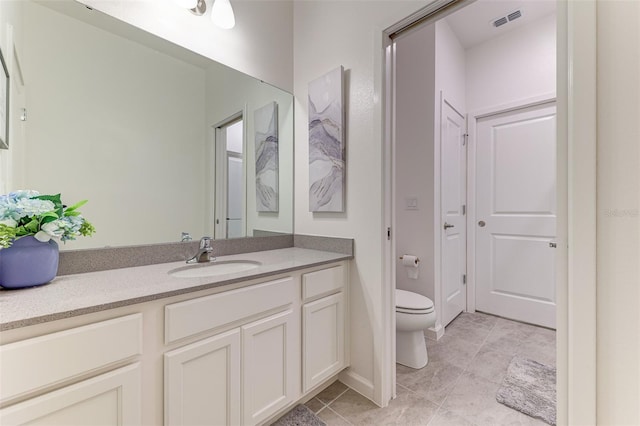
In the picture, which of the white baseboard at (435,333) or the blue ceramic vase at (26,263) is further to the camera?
the white baseboard at (435,333)

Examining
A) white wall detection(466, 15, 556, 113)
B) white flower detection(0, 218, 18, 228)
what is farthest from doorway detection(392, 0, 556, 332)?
white flower detection(0, 218, 18, 228)

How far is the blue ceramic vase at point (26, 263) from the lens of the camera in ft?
2.83

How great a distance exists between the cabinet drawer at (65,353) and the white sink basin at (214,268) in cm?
42

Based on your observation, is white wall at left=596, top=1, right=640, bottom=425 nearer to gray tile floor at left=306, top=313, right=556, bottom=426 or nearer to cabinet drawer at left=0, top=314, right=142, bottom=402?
gray tile floor at left=306, top=313, right=556, bottom=426

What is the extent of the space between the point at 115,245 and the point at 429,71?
2.48 m

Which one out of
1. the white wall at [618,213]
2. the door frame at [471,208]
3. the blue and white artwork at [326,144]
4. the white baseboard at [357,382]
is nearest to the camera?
the white wall at [618,213]

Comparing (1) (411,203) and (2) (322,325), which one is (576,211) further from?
(1) (411,203)

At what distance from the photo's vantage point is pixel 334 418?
1381 mm

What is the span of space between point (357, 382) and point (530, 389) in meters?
0.99

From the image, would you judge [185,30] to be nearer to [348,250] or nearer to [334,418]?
[348,250]

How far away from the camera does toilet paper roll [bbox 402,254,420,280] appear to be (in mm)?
2246

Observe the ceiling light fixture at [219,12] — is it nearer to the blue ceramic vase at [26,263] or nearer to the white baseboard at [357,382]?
the blue ceramic vase at [26,263]

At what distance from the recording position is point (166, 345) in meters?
0.93

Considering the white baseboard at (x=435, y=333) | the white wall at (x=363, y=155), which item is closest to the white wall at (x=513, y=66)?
the white wall at (x=363, y=155)
